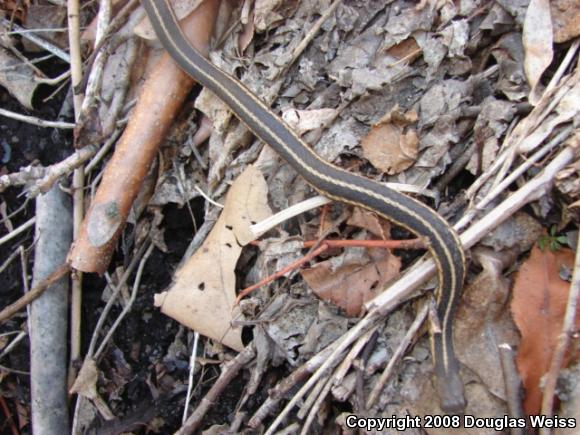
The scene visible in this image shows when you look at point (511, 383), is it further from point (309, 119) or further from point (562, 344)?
point (309, 119)

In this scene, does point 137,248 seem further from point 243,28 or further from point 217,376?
point 243,28

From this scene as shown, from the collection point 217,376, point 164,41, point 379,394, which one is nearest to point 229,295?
point 217,376

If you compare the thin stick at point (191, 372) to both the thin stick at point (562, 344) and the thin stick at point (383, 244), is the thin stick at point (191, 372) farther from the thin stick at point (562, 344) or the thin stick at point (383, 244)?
the thin stick at point (562, 344)

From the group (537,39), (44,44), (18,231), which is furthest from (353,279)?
(44,44)

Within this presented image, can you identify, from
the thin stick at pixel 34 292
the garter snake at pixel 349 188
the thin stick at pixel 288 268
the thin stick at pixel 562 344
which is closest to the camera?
the thin stick at pixel 562 344

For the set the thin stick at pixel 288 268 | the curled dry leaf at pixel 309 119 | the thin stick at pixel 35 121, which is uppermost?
the thin stick at pixel 35 121

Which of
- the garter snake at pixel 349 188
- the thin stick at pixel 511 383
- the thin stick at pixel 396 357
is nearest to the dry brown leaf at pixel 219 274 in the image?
the garter snake at pixel 349 188
